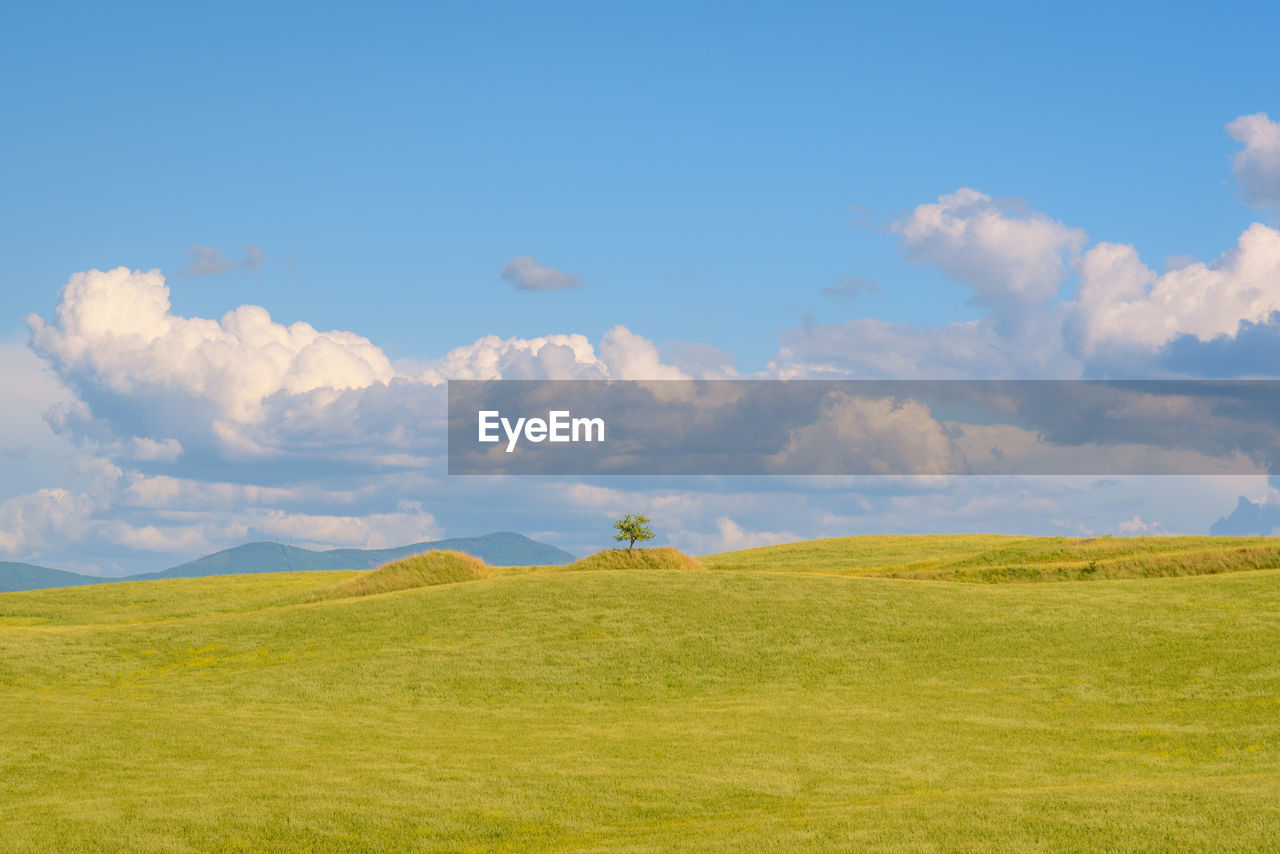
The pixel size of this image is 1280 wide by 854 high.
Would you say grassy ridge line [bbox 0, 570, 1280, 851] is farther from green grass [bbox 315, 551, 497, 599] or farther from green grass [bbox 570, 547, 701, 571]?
green grass [bbox 570, 547, 701, 571]

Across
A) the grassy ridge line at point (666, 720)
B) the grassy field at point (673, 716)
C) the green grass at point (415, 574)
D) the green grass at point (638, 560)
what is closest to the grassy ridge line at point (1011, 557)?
the grassy field at point (673, 716)

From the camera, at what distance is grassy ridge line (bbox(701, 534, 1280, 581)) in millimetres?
49719

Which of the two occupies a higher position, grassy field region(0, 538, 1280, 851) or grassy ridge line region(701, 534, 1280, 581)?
grassy ridge line region(701, 534, 1280, 581)

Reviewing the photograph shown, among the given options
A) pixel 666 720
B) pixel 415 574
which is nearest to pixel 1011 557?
pixel 415 574

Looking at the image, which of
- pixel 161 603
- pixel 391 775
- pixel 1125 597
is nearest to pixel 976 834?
pixel 391 775

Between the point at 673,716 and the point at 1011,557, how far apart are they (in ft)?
121

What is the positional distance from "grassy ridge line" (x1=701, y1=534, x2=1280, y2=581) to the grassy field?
42 centimetres

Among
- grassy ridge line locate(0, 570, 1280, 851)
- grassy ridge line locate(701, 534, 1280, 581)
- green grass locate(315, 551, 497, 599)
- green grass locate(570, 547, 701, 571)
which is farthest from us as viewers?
green grass locate(570, 547, 701, 571)

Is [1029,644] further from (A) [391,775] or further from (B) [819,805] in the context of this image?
(A) [391,775]

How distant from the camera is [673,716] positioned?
30906mm

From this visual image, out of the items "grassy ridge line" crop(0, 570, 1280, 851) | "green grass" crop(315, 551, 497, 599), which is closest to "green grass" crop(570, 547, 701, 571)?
"green grass" crop(315, 551, 497, 599)

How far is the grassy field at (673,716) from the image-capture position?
19062 mm

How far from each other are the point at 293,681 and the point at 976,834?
2645cm

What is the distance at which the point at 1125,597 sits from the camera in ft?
138
